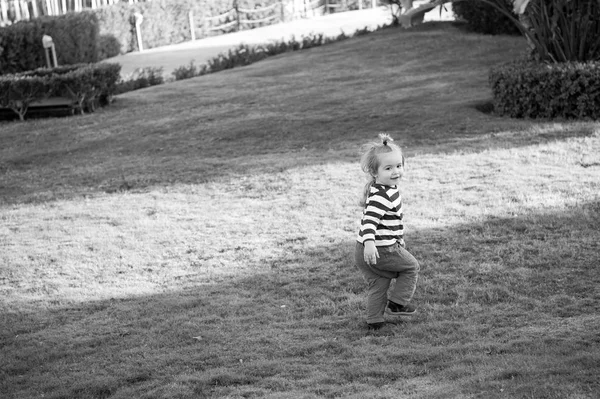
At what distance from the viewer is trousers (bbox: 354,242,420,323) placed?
5.41 m

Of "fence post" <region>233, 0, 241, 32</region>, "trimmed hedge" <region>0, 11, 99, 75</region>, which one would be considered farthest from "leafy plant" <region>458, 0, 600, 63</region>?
"fence post" <region>233, 0, 241, 32</region>

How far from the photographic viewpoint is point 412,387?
4516 mm

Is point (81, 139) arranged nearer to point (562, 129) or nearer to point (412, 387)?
point (562, 129)

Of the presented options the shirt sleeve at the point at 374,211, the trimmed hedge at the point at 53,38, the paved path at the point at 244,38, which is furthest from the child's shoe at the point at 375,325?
the trimmed hedge at the point at 53,38

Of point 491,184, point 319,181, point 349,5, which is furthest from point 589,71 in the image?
point 349,5

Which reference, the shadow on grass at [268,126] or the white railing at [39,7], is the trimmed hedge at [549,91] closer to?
the shadow on grass at [268,126]

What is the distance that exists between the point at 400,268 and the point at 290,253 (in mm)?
1829

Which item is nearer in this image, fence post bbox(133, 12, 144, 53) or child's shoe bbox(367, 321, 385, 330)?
child's shoe bbox(367, 321, 385, 330)

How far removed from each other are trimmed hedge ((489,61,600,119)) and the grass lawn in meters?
0.38

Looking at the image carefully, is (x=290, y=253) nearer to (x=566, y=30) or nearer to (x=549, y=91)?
(x=549, y=91)

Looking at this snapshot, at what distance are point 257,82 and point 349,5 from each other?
1728 centimetres

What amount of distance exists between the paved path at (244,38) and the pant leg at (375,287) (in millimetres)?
13545

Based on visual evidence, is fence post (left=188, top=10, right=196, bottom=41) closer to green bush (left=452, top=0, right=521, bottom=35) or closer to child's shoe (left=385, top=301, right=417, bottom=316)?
green bush (left=452, top=0, right=521, bottom=35)

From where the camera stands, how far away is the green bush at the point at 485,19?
1794 centimetres
